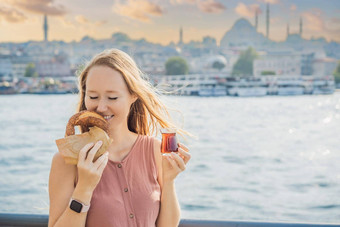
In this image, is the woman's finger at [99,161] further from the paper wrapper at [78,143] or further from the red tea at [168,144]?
the red tea at [168,144]

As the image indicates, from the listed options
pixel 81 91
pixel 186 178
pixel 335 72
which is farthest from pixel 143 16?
pixel 81 91

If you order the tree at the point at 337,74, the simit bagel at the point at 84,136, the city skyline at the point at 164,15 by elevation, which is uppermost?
the city skyline at the point at 164,15


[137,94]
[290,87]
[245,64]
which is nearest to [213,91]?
[290,87]

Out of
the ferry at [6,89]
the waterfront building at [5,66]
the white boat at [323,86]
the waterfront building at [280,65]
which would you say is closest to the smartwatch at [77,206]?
the white boat at [323,86]

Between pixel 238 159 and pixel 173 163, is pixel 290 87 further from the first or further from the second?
pixel 173 163

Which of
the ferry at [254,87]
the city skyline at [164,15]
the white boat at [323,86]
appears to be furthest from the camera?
the city skyline at [164,15]

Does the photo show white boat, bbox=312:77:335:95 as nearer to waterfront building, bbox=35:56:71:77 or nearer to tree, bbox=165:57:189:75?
tree, bbox=165:57:189:75

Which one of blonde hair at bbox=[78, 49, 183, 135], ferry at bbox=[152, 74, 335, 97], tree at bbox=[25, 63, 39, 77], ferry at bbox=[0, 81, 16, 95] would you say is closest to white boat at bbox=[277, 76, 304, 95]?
ferry at bbox=[152, 74, 335, 97]
